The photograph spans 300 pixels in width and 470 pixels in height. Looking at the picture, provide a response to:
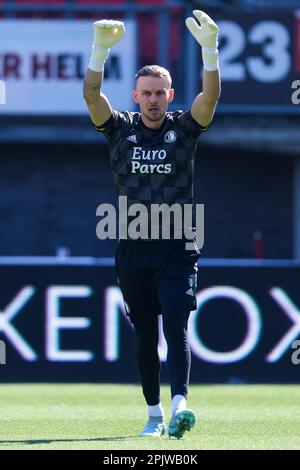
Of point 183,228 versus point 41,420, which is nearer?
point 183,228

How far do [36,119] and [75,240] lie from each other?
1.93 metres

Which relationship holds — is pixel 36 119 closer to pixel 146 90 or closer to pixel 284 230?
pixel 284 230

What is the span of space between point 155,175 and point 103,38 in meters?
0.77

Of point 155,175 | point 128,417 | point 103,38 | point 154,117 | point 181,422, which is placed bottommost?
point 128,417

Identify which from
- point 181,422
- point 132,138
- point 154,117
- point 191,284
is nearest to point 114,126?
point 132,138

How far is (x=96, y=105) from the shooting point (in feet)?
22.0

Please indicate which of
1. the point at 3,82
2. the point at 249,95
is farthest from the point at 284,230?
the point at 3,82

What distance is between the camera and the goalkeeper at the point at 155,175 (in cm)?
659

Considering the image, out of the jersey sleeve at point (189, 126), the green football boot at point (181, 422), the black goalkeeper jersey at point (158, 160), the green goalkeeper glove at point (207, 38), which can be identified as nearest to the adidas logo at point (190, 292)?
the black goalkeeper jersey at point (158, 160)

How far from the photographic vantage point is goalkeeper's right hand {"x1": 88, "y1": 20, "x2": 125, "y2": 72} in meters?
6.57

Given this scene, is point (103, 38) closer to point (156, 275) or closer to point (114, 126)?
point (114, 126)

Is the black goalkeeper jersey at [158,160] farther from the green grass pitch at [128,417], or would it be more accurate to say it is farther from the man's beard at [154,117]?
the green grass pitch at [128,417]

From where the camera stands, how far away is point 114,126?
22.4 ft

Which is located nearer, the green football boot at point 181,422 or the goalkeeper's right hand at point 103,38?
the green football boot at point 181,422
